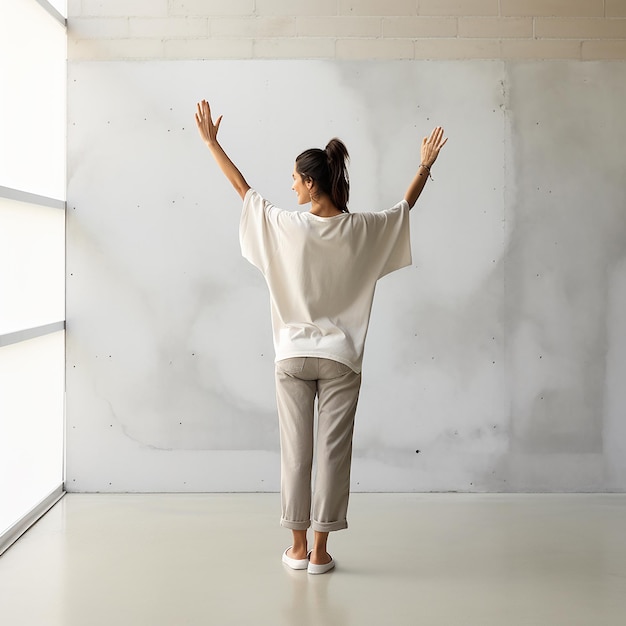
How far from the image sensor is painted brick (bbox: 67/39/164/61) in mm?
3924

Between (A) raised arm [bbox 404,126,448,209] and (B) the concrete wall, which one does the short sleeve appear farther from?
(B) the concrete wall

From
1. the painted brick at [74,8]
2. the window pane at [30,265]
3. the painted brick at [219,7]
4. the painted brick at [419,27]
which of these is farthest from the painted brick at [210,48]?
the window pane at [30,265]

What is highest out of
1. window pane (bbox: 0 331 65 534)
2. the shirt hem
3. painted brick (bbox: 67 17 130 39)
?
painted brick (bbox: 67 17 130 39)

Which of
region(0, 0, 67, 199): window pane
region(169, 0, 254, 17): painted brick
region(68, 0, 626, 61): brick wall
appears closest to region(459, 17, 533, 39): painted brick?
region(68, 0, 626, 61): brick wall

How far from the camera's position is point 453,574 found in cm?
286

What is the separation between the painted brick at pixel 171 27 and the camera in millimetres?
3916

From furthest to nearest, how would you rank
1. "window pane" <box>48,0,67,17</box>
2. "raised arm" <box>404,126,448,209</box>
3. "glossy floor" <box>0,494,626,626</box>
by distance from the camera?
1. "window pane" <box>48,0,67,17</box>
2. "raised arm" <box>404,126,448,209</box>
3. "glossy floor" <box>0,494,626,626</box>

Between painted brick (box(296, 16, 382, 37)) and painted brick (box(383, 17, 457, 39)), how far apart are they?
52mm

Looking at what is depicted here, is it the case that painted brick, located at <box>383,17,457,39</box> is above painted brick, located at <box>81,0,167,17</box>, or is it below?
below

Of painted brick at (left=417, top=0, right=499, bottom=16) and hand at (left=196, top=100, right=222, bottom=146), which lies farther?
painted brick at (left=417, top=0, right=499, bottom=16)

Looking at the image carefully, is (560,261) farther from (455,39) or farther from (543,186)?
(455,39)

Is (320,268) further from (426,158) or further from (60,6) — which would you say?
(60,6)

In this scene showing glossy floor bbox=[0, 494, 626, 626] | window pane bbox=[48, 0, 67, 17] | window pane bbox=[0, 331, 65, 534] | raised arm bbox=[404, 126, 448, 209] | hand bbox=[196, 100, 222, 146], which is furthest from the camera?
window pane bbox=[48, 0, 67, 17]

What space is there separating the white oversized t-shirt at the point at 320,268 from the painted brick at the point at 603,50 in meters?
1.75
